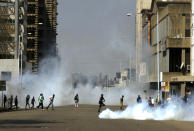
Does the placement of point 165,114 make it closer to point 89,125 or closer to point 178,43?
point 89,125

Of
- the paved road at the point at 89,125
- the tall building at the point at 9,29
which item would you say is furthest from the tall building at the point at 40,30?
the paved road at the point at 89,125

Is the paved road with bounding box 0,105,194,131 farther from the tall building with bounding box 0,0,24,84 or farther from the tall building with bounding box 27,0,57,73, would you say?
the tall building with bounding box 27,0,57,73

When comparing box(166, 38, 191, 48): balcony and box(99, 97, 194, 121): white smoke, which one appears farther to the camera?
box(166, 38, 191, 48): balcony

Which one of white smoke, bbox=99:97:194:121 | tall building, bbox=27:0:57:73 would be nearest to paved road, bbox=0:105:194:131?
white smoke, bbox=99:97:194:121

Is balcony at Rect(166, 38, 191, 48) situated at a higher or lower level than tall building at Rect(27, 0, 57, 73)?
lower

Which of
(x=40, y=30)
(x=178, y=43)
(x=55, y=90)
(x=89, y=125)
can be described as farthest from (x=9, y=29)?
(x=89, y=125)

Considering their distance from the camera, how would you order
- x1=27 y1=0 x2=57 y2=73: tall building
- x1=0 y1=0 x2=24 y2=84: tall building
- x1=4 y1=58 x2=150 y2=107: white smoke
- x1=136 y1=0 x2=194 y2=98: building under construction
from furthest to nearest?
x1=27 y1=0 x2=57 y2=73: tall building < x1=0 y1=0 x2=24 y2=84: tall building < x1=136 y1=0 x2=194 y2=98: building under construction < x1=4 y1=58 x2=150 y2=107: white smoke

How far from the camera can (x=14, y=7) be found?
88312mm

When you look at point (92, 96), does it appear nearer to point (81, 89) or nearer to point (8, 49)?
point (81, 89)

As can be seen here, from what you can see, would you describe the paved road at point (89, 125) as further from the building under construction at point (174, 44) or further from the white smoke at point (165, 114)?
the building under construction at point (174, 44)

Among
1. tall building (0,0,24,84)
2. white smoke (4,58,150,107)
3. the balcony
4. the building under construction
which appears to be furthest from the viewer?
tall building (0,0,24,84)

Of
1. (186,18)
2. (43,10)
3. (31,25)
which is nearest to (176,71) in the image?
(186,18)

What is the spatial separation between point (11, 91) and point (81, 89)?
24.9 meters

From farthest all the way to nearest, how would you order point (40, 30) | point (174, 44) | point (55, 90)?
point (40, 30)
point (174, 44)
point (55, 90)
